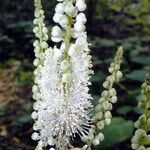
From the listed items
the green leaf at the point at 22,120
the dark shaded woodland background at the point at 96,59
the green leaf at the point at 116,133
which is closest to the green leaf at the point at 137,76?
the dark shaded woodland background at the point at 96,59

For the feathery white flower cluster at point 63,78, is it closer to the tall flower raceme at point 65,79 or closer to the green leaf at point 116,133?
the tall flower raceme at point 65,79

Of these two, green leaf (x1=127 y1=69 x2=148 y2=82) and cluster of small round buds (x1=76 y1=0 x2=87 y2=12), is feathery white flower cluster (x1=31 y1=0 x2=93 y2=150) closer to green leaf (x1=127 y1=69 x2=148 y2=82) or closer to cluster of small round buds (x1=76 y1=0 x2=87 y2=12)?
cluster of small round buds (x1=76 y1=0 x2=87 y2=12)

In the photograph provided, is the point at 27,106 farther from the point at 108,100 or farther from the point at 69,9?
the point at 69,9

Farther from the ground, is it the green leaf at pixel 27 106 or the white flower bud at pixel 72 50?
the white flower bud at pixel 72 50

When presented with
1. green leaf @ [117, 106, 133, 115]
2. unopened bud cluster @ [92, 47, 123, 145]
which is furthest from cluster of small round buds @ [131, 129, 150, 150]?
green leaf @ [117, 106, 133, 115]

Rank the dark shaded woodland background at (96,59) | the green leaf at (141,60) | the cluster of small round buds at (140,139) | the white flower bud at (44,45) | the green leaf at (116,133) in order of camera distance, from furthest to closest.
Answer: the green leaf at (141,60), the dark shaded woodland background at (96,59), the green leaf at (116,133), the white flower bud at (44,45), the cluster of small round buds at (140,139)

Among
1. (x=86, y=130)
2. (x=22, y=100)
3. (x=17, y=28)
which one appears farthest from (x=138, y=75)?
(x=86, y=130)

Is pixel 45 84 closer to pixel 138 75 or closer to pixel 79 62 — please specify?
pixel 79 62
